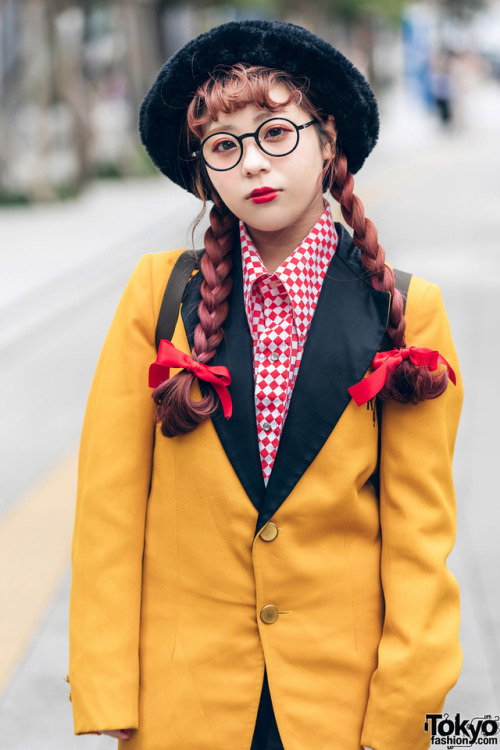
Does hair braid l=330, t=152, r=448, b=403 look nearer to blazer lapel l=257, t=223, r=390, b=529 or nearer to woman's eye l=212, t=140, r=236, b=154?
blazer lapel l=257, t=223, r=390, b=529

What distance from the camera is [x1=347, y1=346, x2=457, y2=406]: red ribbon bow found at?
174cm

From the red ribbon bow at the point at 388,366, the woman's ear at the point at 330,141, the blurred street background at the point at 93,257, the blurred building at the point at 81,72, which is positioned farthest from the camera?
the blurred building at the point at 81,72

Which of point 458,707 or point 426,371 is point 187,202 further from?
point 426,371

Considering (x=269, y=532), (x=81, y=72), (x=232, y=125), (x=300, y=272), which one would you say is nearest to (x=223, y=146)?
(x=232, y=125)

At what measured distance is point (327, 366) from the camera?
1798mm

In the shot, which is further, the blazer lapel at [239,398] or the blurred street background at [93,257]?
the blurred street background at [93,257]

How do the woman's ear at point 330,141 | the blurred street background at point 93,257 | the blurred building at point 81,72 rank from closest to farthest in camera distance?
1. the woman's ear at point 330,141
2. the blurred street background at point 93,257
3. the blurred building at point 81,72

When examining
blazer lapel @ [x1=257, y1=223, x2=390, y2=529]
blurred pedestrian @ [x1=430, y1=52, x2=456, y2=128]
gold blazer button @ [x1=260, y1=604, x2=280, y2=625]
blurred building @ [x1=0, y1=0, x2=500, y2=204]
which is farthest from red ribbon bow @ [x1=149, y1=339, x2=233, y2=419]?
blurred pedestrian @ [x1=430, y1=52, x2=456, y2=128]

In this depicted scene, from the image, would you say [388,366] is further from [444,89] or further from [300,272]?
[444,89]

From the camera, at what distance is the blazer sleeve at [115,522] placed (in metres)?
1.81

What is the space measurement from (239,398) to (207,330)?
0.44 ft

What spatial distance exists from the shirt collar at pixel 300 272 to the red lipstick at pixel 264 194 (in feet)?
0.38

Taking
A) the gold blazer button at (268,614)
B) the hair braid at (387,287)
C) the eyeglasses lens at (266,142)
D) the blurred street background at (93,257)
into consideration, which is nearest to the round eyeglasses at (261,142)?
the eyeglasses lens at (266,142)

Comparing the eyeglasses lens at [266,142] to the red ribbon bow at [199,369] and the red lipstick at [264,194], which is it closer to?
the red lipstick at [264,194]
